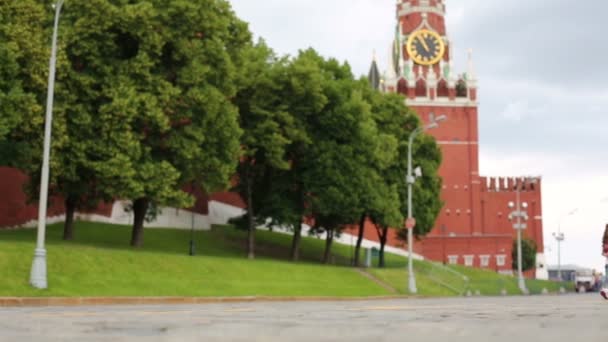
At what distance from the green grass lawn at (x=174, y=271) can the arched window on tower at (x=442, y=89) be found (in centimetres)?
4754

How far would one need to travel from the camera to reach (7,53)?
3048 cm

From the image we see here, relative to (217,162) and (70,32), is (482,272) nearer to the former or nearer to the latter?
(217,162)

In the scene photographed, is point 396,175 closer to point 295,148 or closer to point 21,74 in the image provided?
point 295,148

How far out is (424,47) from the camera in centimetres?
10544

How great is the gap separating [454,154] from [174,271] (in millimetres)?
73760

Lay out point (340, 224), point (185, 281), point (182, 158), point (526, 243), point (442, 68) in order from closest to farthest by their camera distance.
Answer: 1. point (185, 281)
2. point (182, 158)
3. point (340, 224)
4. point (526, 243)
5. point (442, 68)

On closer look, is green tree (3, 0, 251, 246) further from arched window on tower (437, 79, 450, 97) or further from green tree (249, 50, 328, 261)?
arched window on tower (437, 79, 450, 97)

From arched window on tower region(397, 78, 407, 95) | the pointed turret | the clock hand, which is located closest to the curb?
arched window on tower region(397, 78, 407, 95)

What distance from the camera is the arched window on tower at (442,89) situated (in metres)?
103

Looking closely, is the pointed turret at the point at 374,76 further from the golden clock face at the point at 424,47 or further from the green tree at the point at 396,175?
the green tree at the point at 396,175

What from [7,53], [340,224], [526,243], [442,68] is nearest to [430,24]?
[442,68]

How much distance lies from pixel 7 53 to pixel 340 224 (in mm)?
28924

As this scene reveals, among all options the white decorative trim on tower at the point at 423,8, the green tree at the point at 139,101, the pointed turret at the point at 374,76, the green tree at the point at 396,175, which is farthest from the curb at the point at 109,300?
the pointed turret at the point at 374,76

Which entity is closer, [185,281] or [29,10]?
[185,281]
